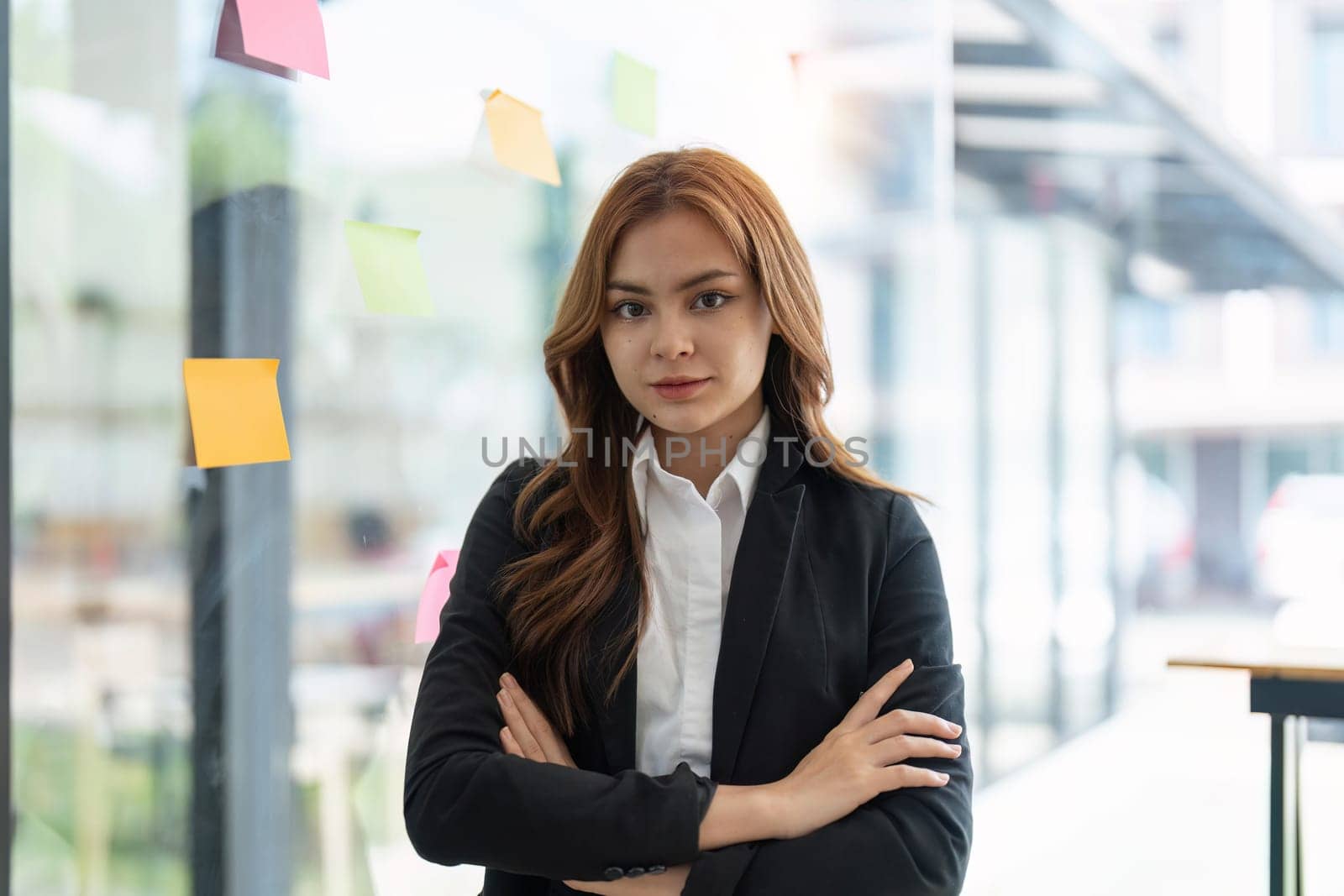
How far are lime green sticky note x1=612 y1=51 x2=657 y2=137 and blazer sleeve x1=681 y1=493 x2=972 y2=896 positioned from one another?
112 centimetres

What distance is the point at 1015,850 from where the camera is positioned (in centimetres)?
363

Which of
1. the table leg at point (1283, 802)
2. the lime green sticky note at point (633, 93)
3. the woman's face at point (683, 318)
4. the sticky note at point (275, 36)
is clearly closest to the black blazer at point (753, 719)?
the woman's face at point (683, 318)

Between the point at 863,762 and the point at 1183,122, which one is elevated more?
the point at 1183,122

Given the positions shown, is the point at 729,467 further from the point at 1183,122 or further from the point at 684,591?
the point at 1183,122

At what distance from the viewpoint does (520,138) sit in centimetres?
183

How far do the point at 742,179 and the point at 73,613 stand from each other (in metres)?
0.87

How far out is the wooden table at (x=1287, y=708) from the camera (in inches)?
74.2

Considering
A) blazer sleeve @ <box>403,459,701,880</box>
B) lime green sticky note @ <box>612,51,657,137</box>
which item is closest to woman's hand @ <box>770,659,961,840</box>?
blazer sleeve @ <box>403,459,701,880</box>

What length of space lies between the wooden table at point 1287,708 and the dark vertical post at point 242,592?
157 centimetres

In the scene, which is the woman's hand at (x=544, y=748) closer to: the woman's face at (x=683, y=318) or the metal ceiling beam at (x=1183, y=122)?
the woman's face at (x=683, y=318)

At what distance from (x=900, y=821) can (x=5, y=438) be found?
0.98 metres

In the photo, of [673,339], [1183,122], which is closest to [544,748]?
[673,339]

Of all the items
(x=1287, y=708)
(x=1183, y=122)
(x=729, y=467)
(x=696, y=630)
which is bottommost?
(x=1287, y=708)

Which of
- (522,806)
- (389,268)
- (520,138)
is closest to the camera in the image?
(522,806)
